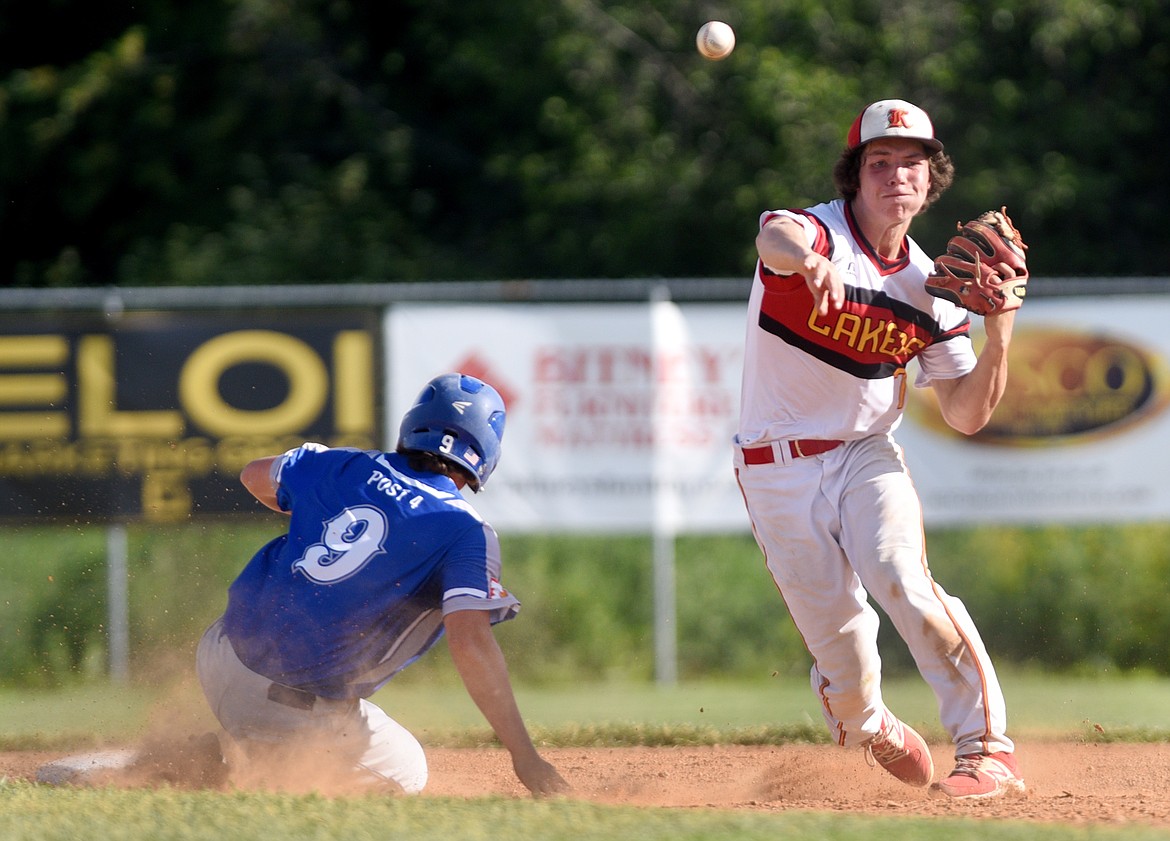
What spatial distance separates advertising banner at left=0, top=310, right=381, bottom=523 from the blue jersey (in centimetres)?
483

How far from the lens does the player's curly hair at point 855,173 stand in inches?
211

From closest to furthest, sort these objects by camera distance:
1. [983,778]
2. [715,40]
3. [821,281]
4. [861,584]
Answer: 1. [821,281]
2. [983,778]
3. [861,584]
4. [715,40]

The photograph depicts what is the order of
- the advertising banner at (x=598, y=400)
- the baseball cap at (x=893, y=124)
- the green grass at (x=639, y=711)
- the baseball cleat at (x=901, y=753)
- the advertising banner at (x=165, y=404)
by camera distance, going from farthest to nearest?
1. the advertising banner at (x=598, y=400)
2. the advertising banner at (x=165, y=404)
3. the green grass at (x=639, y=711)
4. the baseball cleat at (x=901, y=753)
5. the baseball cap at (x=893, y=124)

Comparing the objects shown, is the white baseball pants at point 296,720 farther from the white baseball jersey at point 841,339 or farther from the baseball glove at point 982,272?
the baseball glove at point 982,272

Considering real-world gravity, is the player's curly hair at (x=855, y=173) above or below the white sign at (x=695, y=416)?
above

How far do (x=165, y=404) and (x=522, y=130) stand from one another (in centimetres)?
777

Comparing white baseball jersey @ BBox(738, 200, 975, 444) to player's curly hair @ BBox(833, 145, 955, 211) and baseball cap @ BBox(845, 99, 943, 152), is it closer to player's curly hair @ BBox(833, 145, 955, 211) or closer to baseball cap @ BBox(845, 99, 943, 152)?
player's curly hair @ BBox(833, 145, 955, 211)

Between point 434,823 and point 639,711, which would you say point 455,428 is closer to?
point 434,823

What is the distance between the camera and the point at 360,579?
14.4ft

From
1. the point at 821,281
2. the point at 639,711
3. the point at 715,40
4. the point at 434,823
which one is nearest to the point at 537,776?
the point at 434,823

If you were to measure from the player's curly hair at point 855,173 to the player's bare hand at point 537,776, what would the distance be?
227cm

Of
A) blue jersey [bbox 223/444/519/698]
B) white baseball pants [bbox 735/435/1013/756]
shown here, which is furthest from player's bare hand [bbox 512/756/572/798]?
white baseball pants [bbox 735/435/1013/756]

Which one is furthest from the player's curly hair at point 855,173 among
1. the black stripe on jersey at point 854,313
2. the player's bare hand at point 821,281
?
the player's bare hand at point 821,281

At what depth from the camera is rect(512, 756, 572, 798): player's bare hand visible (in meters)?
4.26
